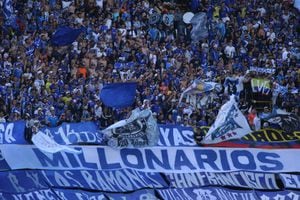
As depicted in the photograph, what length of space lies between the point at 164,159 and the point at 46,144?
2290mm

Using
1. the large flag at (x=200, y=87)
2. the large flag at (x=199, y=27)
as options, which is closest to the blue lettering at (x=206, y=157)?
the large flag at (x=200, y=87)

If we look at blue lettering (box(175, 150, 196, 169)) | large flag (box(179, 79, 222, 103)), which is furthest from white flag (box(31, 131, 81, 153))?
large flag (box(179, 79, 222, 103))

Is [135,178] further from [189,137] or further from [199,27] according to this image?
[199,27]

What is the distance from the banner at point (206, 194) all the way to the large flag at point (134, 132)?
4.03ft

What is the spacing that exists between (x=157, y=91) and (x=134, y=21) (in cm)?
426

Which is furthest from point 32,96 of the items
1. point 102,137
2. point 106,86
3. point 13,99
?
point 102,137

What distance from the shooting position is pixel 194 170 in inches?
864

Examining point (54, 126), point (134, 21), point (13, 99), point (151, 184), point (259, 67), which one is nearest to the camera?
point (151, 184)

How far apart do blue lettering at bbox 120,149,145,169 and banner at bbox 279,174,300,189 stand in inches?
105

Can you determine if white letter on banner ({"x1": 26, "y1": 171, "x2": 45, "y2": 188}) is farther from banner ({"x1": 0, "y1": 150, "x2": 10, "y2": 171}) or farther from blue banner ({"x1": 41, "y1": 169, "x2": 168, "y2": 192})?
banner ({"x1": 0, "y1": 150, "x2": 10, "y2": 171})

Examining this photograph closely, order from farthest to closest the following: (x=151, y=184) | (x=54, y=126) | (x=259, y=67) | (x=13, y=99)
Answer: (x=259, y=67) < (x=13, y=99) < (x=54, y=126) < (x=151, y=184)

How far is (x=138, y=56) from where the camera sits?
93.0 ft

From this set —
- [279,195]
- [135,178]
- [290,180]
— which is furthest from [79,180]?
[290,180]

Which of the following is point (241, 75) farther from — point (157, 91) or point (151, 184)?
point (151, 184)
